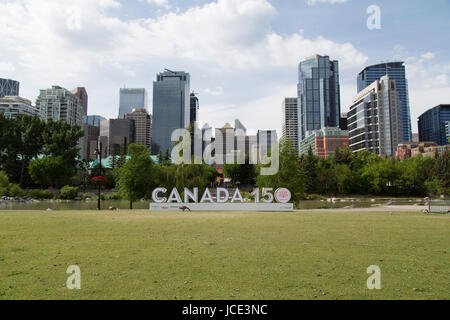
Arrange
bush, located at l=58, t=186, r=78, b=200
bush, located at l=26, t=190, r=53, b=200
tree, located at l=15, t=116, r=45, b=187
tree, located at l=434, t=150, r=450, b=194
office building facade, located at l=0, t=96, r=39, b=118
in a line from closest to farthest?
tree, located at l=434, t=150, r=450, b=194
bush, located at l=26, t=190, r=53, b=200
bush, located at l=58, t=186, r=78, b=200
tree, located at l=15, t=116, r=45, b=187
office building facade, located at l=0, t=96, r=39, b=118

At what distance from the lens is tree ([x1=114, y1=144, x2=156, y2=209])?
42.8 metres

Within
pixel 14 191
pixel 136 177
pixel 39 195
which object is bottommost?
pixel 39 195

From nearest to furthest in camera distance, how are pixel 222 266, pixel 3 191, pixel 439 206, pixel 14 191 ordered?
pixel 222 266 < pixel 439 206 < pixel 3 191 < pixel 14 191

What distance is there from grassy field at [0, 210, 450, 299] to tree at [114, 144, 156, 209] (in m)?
30.8

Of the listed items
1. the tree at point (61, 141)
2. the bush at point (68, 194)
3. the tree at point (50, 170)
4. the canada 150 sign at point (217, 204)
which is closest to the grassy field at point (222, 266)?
the canada 150 sign at point (217, 204)

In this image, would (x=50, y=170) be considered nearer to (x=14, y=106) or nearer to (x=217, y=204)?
(x=217, y=204)

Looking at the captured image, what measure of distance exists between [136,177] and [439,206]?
3496cm

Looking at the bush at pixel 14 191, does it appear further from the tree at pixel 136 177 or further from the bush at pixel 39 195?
the tree at pixel 136 177

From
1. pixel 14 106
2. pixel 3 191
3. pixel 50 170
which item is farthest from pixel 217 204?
pixel 14 106

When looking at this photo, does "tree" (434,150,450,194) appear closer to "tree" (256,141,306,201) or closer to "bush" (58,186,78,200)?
"tree" (256,141,306,201)

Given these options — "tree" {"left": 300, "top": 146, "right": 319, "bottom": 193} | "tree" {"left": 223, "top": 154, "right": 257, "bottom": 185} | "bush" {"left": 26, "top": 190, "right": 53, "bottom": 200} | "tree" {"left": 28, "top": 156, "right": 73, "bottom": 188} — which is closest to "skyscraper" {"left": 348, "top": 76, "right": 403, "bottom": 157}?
"tree" {"left": 223, "top": 154, "right": 257, "bottom": 185}

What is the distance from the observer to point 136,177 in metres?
43.3

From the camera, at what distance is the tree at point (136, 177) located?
42812 millimetres
